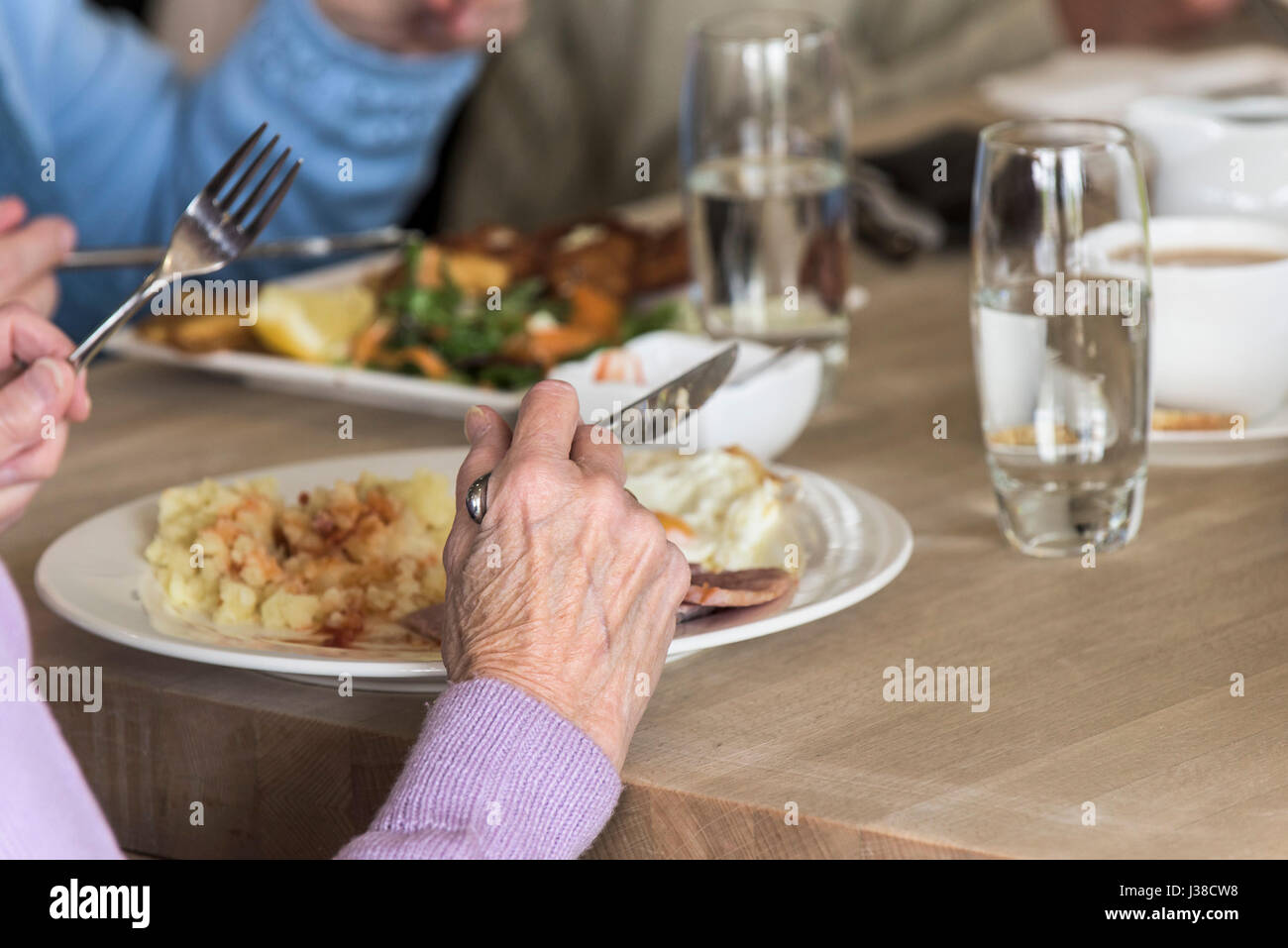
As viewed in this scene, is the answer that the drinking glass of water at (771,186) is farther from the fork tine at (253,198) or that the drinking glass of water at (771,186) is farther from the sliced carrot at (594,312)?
the fork tine at (253,198)

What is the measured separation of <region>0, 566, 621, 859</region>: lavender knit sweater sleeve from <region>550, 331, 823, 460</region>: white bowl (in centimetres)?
38

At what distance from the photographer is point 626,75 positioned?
3318 millimetres

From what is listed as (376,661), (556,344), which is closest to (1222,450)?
(556,344)

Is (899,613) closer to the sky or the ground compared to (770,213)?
closer to the ground

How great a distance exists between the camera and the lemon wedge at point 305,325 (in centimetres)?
149

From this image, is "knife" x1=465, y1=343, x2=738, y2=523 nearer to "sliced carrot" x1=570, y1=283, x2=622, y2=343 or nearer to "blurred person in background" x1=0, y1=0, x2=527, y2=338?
"sliced carrot" x1=570, y1=283, x2=622, y2=343

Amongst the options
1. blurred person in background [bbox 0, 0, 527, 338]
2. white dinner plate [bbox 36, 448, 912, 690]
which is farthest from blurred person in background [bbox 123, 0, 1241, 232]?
white dinner plate [bbox 36, 448, 912, 690]

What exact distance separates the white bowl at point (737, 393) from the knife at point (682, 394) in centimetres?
7

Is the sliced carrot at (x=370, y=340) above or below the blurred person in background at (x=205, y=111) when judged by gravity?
below

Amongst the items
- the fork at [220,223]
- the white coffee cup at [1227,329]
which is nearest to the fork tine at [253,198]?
the fork at [220,223]
